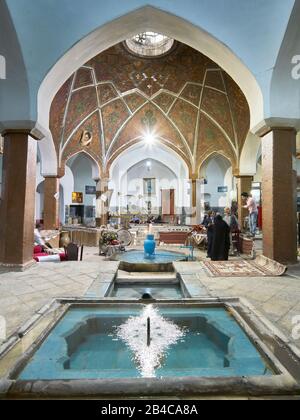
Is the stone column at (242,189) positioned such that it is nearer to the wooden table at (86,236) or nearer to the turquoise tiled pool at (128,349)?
the wooden table at (86,236)

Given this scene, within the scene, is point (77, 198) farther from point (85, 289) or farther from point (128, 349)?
point (128, 349)

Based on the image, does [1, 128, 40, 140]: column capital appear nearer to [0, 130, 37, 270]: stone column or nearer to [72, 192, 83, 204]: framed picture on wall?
[0, 130, 37, 270]: stone column

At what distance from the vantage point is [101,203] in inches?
582

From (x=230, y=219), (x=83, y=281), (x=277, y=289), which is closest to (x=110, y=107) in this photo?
(x=230, y=219)

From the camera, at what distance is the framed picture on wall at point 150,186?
23500mm

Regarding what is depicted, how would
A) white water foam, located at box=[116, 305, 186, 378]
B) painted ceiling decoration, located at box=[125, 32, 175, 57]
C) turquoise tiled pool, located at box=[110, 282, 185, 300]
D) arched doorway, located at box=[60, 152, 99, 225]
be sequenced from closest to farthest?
1. white water foam, located at box=[116, 305, 186, 378]
2. turquoise tiled pool, located at box=[110, 282, 185, 300]
3. painted ceiling decoration, located at box=[125, 32, 175, 57]
4. arched doorway, located at box=[60, 152, 99, 225]

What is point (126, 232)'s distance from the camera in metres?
10.9

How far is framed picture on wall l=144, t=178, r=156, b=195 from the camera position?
2350cm

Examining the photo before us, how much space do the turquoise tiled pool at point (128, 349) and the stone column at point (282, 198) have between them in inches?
101

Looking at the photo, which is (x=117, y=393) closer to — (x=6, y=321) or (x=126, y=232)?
(x=6, y=321)

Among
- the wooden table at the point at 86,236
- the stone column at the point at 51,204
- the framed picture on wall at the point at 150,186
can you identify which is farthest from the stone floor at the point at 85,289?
the framed picture on wall at the point at 150,186

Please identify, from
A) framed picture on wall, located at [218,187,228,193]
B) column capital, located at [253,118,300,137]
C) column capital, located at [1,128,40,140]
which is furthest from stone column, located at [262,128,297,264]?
framed picture on wall, located at [218,187,228,193]

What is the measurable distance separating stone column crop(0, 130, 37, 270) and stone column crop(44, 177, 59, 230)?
6.89 metres

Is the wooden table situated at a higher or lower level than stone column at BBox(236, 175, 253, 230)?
lower
